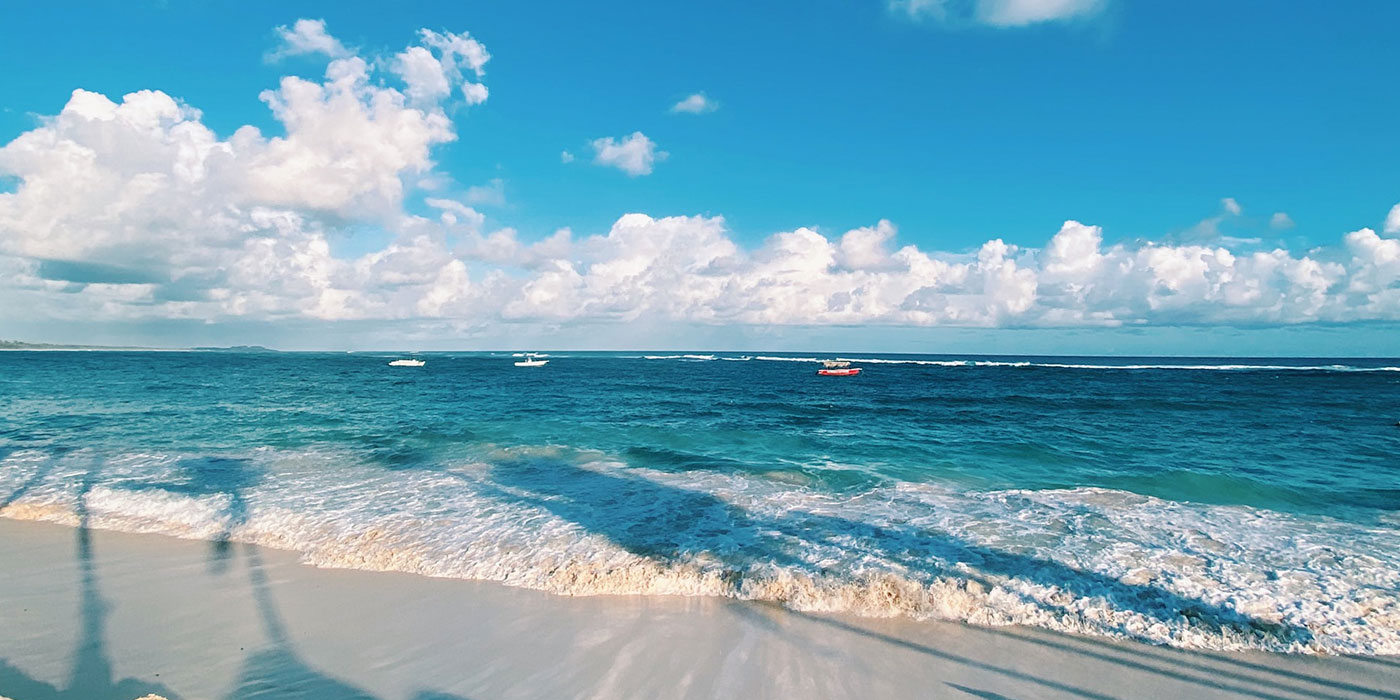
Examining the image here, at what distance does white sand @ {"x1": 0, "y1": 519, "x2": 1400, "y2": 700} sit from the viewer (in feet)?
23.1

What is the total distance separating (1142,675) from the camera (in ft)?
24.5

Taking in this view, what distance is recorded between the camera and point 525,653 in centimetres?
781

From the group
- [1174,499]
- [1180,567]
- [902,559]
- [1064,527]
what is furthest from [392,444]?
[1174,499]

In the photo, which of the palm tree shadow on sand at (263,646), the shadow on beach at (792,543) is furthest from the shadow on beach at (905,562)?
the palm tree shadow on sand at (263,646)

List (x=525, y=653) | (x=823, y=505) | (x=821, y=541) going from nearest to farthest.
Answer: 1. (x=525, y=653)
2. (x=821, y=541)
3. (x=823, y=505)

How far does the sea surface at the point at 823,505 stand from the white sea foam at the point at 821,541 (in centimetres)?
6

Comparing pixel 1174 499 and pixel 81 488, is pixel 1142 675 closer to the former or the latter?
pixel 1174 499

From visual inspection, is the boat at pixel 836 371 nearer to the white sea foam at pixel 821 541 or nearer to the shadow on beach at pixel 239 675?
the white sea foam at pixel 821 541

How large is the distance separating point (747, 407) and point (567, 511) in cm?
2611

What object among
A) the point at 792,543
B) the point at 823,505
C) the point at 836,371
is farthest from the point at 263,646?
the point at 836,371

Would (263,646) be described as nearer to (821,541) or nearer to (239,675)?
(239,675)

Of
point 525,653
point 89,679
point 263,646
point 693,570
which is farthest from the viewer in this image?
point 693,570

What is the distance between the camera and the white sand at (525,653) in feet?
23.1

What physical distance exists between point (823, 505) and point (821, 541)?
9.87 ft
